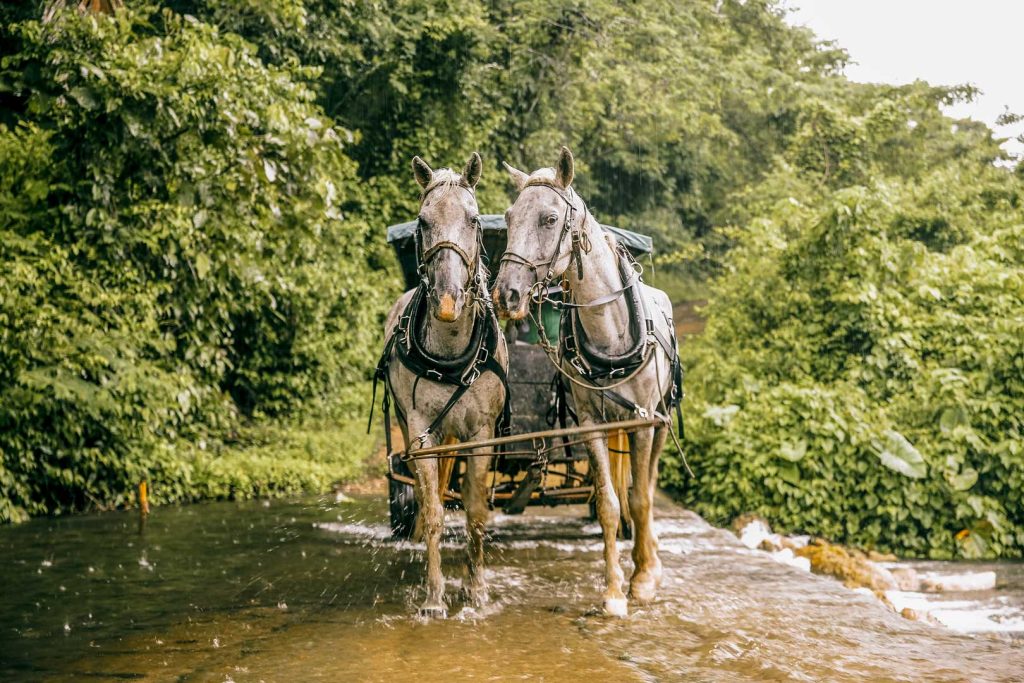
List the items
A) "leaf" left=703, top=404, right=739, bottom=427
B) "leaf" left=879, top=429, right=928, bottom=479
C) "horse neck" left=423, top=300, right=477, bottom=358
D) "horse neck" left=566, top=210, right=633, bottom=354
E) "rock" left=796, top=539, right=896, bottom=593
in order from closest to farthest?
"horse neck" left=423, top=300, right=477, bottom=358, "horse neck" left=566, top=210, right=633, bottom=354, "rock" left=796, top=539, right=896, bottom=593, "leaf" left=879, top=429, right=928, bottom=479, "leaf" left=703, top=404, right=739, bottom=427

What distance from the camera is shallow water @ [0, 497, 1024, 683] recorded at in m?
4.67

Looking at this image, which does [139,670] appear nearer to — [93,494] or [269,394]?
[93,494]

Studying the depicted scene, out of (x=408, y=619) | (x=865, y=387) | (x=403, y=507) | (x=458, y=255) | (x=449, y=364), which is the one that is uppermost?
(x=458, y=255)

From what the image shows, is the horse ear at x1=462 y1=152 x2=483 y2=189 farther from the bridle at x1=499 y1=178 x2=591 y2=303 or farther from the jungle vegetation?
the jungle vegetation

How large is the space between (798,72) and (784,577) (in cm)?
2424

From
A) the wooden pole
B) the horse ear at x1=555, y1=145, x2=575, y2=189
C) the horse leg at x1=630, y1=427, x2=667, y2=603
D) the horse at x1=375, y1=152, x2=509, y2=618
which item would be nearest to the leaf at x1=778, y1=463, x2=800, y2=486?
the horse leg at x1=630, y1=427, x2=667, y2=603

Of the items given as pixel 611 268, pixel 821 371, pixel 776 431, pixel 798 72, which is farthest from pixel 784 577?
pixel 798 72

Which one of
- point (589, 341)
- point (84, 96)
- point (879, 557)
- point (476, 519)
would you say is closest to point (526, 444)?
point (476, 519)

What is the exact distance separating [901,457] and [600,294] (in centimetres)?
527

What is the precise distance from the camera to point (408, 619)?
219 inches

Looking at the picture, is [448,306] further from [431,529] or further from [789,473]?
[789,473]

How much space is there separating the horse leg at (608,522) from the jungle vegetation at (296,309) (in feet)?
14.9

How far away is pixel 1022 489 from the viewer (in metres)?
9.30

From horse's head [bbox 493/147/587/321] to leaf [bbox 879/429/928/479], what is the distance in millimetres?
5485
